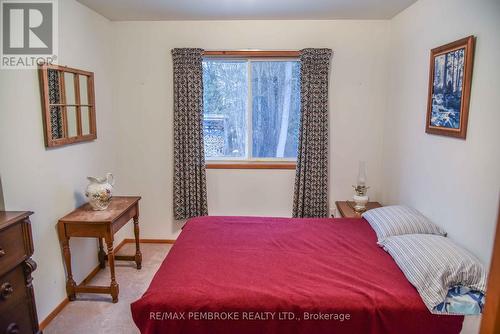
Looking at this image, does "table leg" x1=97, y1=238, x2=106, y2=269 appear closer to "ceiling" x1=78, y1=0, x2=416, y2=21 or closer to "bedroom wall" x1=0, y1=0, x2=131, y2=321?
"bedroom wall" x1=0, y1=0, x2=131, y2=321

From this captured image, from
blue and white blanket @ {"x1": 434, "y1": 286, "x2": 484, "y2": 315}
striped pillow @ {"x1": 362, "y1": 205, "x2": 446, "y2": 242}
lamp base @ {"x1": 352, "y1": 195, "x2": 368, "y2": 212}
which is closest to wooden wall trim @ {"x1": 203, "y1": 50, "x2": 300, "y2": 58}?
lamp base @ {"x1": 352, "y1": 195, "x2": 368, "y2": 212}

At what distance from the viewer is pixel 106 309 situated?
2529 mm

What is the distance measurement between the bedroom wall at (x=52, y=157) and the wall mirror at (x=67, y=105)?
0.20 feet

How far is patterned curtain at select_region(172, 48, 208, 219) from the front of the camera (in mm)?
3344

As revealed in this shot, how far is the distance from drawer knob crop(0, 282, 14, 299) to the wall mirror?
3.34 ft

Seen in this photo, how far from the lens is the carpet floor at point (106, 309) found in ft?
7.57

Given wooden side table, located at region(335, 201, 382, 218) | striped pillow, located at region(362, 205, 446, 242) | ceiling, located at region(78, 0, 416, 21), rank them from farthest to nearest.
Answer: wooden side table, located at region(335, 201, 382, 218) < ceiling, located at region(78, 0, 416, 21) < striped pillow, located at region(362, 205, 446, 242)

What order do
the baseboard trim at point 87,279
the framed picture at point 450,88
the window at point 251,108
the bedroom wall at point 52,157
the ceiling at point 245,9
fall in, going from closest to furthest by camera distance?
1. the framed picture at point 450,88
2. the bedroom wall at point 52,157
3. the baseboard trim at point 87,279
4. the ceiling at point 245,9
5. the window at point 251,108

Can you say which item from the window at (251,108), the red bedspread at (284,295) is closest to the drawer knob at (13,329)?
the red bedspread at (284,295)

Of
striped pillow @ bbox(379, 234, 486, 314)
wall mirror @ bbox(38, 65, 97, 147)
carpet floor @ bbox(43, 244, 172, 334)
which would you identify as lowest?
carpet floor @ bbox(43, 244, 172, 334)

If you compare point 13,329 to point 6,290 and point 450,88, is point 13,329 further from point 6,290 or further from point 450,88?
point 450,88

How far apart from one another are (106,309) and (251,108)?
2330 mm

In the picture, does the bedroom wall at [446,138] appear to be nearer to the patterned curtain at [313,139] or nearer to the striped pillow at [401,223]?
the striped pillow at [401,223]

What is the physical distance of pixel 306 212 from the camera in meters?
3.51
